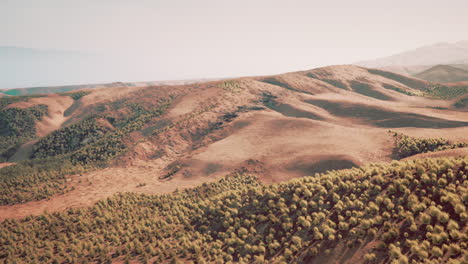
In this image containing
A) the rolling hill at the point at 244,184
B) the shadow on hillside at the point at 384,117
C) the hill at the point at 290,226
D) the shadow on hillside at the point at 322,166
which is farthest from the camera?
the shadow on hillside at the point at 384,117

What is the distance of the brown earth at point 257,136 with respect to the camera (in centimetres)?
3147

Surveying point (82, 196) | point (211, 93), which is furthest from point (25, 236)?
point (211, 93)

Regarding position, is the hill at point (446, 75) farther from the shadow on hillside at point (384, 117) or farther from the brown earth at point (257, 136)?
the shadow on hillside at point (384, 117)

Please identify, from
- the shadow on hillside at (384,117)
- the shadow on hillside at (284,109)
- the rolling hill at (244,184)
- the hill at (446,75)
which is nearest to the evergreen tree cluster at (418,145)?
the rolling hill at (244,184)

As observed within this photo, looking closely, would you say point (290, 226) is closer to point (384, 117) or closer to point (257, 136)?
point (257, 136)

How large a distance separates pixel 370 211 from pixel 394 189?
8.68 feet

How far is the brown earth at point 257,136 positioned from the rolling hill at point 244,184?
312mm

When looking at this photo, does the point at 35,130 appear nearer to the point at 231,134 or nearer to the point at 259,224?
the point at 231,134

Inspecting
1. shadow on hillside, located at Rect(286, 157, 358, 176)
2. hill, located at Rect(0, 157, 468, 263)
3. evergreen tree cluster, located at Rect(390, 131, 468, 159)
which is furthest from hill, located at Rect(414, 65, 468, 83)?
hill, located at Rect(0, 157, 468, 263)

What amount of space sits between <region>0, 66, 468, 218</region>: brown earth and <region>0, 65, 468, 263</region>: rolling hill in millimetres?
312

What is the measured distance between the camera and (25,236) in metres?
20.1

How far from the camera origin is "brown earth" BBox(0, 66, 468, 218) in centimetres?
3147

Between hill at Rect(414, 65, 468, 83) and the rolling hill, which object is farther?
hill at Rect(414, 65, 468, 83)

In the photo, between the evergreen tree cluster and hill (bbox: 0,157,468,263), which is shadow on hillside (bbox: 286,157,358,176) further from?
hill (bbox: 0,157,468,263)
